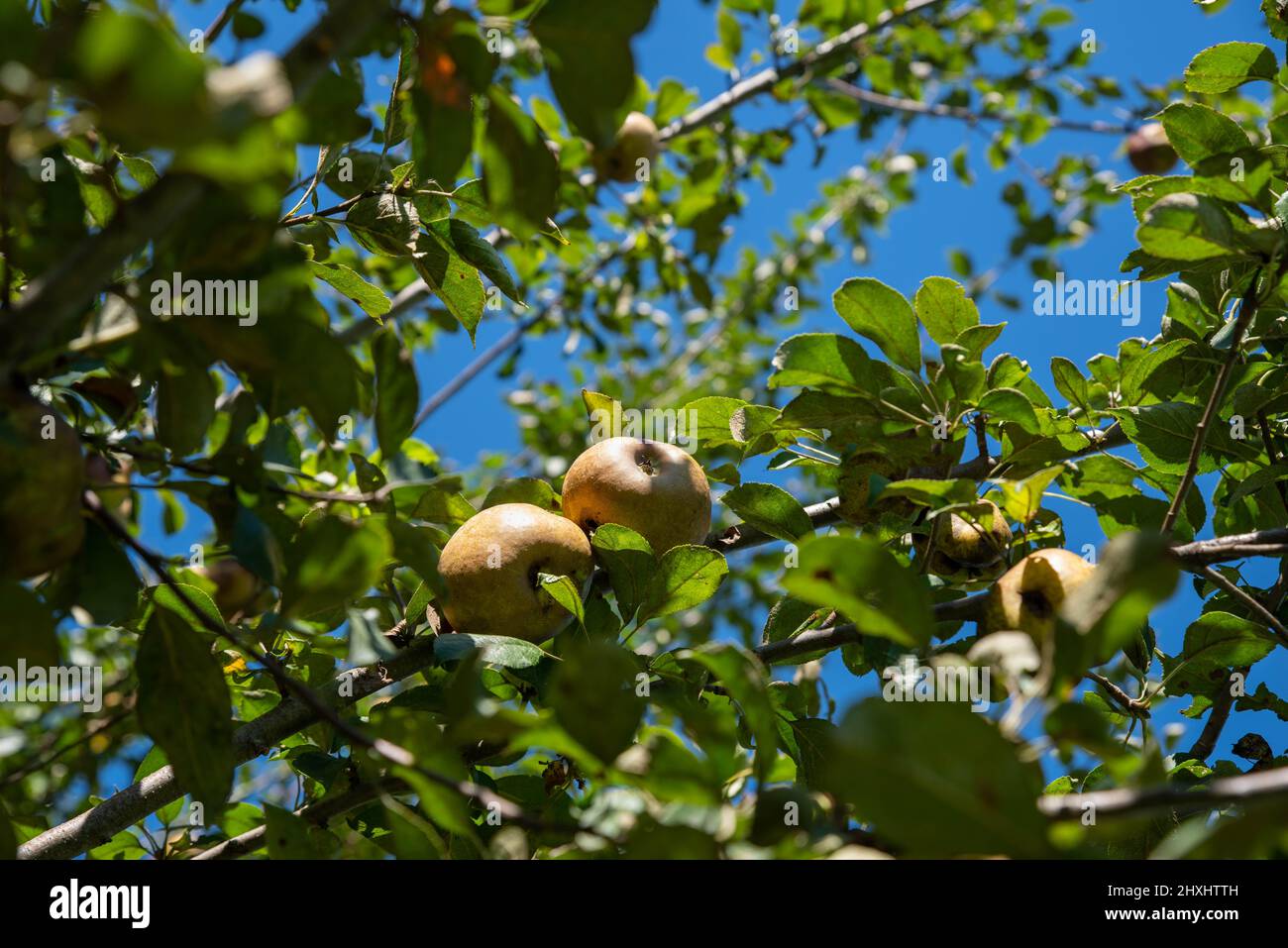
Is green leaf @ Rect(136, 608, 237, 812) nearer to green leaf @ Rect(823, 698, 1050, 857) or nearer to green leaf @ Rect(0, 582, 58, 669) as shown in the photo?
green leaf @ Rect(0, 582, 58, 669)

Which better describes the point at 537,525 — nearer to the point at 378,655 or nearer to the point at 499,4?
the point at 378,655

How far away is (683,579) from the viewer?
1.45m

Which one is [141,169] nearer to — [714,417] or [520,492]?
[520,492]

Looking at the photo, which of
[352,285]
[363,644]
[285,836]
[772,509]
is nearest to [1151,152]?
[772,509]

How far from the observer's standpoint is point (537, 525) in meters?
1.51

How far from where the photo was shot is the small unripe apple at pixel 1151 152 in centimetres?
398

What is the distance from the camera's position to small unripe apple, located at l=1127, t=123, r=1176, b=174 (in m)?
3.98

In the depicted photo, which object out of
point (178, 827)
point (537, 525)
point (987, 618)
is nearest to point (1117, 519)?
point (987, 618)

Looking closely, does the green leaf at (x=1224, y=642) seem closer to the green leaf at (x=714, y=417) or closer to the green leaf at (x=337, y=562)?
the green leaf at (x=714, y=417)


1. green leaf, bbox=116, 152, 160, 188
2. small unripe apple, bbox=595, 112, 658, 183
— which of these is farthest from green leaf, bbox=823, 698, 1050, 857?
small unripe apple, bbox=595, 112, 658, 183

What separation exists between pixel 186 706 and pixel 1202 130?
1546 mm
